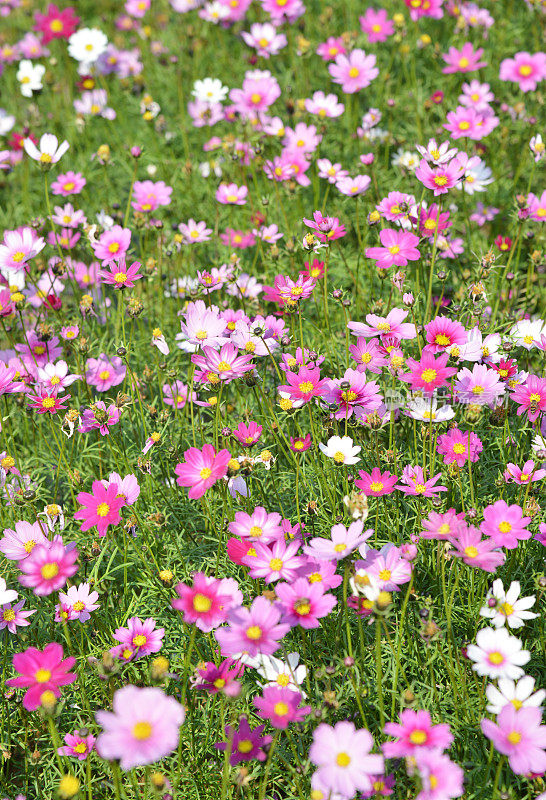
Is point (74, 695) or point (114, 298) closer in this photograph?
point (74, 695)

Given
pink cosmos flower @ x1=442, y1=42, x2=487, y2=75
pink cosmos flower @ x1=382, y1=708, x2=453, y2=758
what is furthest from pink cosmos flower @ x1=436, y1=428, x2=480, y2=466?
pink cosmos flower @ x1=442, y1=42, x2=487, y2=75

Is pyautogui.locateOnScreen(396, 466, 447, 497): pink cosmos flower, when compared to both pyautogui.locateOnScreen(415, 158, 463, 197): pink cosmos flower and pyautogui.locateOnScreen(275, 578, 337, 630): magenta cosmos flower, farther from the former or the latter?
pyautogui.locateOnScreen(415, 158, 463, 197): pink cosmos flower

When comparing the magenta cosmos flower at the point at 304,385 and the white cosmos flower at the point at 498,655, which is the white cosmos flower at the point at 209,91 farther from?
the white cosmos flower at the point at 498,655

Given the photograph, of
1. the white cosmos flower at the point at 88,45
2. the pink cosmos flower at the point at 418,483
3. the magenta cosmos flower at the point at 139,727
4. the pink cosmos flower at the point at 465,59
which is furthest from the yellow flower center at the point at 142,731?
the white cosmos flower at the point at 88,45

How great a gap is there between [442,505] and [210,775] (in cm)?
89

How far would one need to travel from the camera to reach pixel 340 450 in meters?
1.76

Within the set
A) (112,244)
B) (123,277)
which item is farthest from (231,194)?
(123,277)

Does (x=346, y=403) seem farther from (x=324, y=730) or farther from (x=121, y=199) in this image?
(x=121, y=199)

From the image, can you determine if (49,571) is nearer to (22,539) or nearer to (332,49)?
(22,539)

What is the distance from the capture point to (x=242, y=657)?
1464 mm

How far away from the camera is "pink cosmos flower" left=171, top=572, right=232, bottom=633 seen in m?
1.31

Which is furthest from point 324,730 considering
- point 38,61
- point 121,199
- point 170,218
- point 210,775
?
point 38,61

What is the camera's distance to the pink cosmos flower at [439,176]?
2029 millimetres

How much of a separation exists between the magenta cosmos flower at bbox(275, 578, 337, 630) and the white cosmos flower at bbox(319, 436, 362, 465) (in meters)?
0.37
